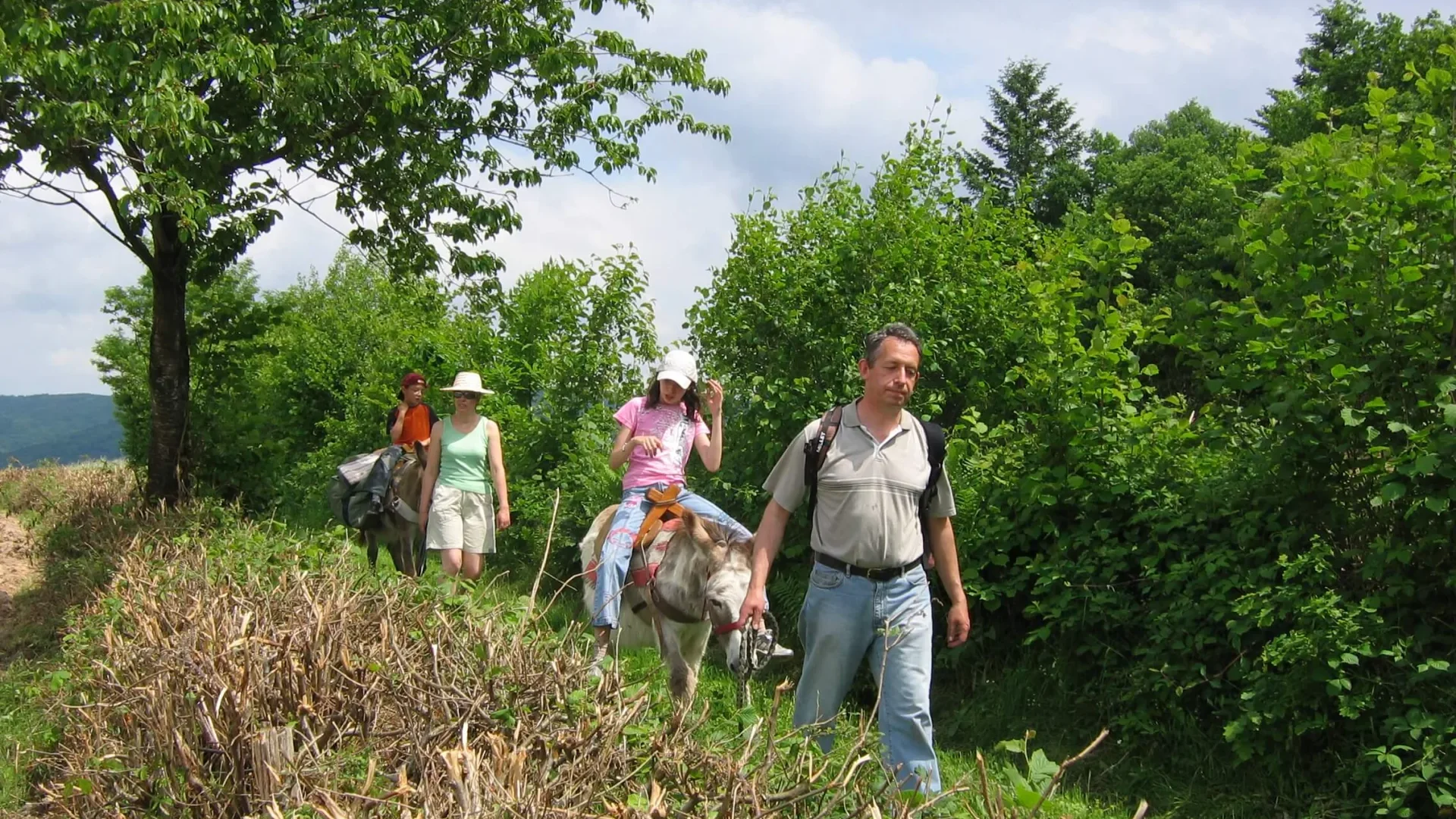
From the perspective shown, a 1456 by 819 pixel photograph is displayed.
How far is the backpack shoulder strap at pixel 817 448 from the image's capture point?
4887mm

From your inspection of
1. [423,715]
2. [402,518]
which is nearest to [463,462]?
[402,518]

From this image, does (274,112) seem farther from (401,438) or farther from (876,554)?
(876,554)

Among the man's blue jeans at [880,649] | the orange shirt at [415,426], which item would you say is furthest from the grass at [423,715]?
the orange shirt at [415,426]

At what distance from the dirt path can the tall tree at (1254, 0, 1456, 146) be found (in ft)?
111

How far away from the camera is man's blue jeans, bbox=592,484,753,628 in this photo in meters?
6.76

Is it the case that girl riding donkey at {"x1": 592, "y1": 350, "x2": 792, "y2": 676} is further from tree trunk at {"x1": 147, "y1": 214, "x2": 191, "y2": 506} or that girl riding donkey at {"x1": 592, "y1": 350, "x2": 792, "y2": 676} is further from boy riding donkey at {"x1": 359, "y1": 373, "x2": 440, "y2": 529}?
tree trunk at {"x1": 147, "y1": 214, "x2": 191, "y2": 506}

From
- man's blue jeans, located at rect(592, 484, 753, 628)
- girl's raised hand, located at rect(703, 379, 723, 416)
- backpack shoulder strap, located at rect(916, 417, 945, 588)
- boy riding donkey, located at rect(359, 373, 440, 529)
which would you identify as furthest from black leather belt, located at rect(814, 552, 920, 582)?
boy riding donkey, located at rect(359, 373, 440, 529)

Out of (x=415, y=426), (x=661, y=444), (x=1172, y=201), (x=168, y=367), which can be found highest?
(x=1172, y=201)

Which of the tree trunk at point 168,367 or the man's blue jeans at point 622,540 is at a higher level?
the tree trunk at point 168,367

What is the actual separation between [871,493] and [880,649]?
69cm

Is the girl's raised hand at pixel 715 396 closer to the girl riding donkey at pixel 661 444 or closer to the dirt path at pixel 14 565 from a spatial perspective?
the girl riding donkey at pixel 661 444

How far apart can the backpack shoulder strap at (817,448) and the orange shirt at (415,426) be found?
6.96 m

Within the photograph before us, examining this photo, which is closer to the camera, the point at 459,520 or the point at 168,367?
the point at 459,520

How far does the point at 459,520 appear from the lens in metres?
8.91
